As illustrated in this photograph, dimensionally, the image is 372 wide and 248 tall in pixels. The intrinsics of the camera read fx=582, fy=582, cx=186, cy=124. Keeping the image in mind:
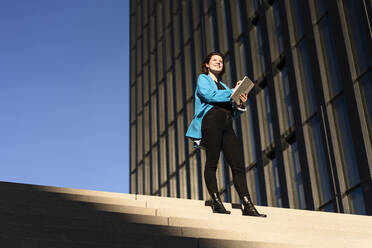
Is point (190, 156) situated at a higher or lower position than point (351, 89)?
higher

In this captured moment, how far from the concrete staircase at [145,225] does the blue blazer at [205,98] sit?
3.24 ft

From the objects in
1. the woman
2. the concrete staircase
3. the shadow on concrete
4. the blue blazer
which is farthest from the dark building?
the shadow on concrete

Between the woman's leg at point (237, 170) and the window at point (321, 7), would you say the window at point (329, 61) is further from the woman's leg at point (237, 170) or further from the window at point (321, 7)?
the woman's leg at point (237, 170)

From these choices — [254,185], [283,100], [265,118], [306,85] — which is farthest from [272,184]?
[306,85]

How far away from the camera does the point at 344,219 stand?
24.2 ft

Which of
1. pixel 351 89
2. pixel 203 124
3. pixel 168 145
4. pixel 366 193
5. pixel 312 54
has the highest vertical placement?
pixel 168 145

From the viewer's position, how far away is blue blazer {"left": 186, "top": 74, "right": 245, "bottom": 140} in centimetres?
705

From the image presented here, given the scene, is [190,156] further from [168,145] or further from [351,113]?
[351,113]

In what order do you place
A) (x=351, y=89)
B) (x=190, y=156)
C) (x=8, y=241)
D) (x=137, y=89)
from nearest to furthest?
(x=8, y=241) → (x=351, y=89) → (x=190, y=156) → (x=137, y=89)

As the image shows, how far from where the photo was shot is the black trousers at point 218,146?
698cm

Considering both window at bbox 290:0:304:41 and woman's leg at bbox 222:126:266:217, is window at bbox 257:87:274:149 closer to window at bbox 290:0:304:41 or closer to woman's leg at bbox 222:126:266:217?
window at bbox 290:0:304:41

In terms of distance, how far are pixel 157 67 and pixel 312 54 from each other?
1721cm

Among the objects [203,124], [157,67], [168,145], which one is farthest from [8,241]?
[157,67]

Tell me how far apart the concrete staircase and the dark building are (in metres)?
7.76
